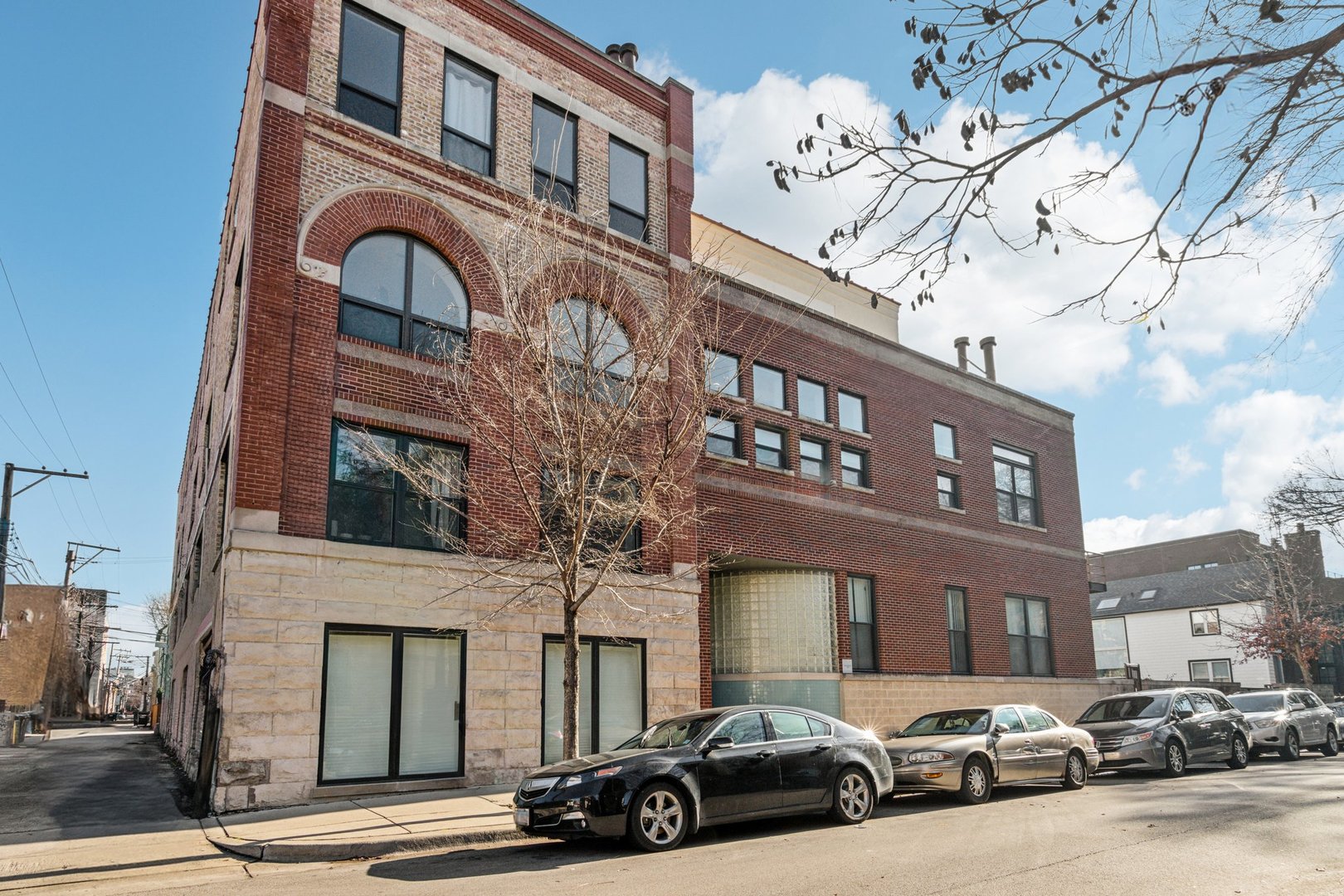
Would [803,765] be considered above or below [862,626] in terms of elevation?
below

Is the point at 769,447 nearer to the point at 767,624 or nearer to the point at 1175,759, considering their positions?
the point at 767,624

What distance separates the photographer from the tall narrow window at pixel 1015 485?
28406mm

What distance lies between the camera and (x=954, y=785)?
44.9 feet

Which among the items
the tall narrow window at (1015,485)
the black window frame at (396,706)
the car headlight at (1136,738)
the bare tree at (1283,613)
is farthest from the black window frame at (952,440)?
the bare tree at (1283,613)

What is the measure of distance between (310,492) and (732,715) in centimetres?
698

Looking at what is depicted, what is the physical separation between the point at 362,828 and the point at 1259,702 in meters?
20.5

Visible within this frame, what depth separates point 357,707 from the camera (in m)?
14.2

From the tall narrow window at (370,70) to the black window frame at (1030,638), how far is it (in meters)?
20.1

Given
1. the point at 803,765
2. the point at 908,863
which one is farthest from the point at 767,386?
the point at 908,863

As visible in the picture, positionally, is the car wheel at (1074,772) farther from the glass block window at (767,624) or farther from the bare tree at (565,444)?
the bare tree at (565,444)

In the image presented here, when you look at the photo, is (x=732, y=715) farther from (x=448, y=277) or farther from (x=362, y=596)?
(x=448, y=277)

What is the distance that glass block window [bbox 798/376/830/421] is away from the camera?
22875mm

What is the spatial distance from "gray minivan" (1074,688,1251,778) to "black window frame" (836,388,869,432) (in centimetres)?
817

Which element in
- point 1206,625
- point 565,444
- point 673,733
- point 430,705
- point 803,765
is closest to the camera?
point 673,733
